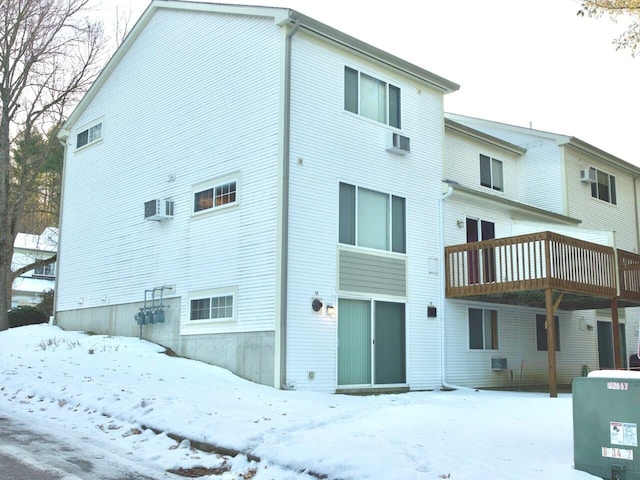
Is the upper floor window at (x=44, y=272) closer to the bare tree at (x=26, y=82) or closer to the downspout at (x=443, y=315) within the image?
the bare tree at (x=26, y=82)

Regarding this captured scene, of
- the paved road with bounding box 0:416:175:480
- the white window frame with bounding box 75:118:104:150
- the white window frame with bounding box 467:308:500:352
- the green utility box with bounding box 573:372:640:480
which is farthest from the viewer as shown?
the white window frame with bounding box 75:118:104:150

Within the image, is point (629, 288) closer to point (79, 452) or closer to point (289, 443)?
point (289, 443)

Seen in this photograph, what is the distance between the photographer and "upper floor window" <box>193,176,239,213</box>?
47.9 feet

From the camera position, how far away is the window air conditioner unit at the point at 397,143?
15.7 m

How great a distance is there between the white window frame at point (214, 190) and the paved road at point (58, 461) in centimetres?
708

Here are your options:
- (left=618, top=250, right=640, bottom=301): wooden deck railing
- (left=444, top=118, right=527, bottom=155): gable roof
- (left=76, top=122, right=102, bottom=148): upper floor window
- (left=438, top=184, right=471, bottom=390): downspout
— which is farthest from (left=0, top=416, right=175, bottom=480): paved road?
(left=618, top=250, right=640, bottom=301): wooden deck railing

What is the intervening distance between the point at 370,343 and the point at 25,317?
53.2 ft

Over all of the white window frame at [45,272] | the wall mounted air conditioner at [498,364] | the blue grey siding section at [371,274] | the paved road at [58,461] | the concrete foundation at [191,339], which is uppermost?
the white window frame at [45,272]

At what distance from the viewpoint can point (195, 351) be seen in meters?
14.8

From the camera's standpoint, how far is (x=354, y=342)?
14.2m

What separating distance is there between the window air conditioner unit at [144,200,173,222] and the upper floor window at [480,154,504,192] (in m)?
9.74

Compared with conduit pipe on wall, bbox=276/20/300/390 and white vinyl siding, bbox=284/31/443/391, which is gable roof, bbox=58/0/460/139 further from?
conduit pipe on wall, bbox=276/20/300/390

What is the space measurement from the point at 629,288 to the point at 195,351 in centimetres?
1155

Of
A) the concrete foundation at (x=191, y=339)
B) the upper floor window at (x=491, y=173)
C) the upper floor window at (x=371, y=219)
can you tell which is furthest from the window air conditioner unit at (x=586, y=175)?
the concrete foundation at (x=191, y=339)
